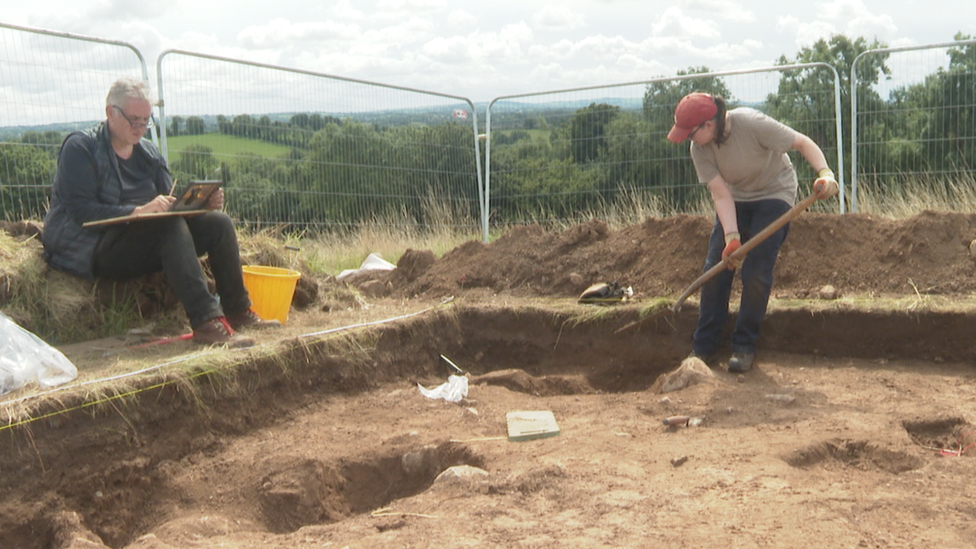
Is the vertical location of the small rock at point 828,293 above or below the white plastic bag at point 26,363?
below

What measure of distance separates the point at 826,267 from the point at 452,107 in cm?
534

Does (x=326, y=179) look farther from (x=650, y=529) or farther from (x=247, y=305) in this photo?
(x=650, y=529)

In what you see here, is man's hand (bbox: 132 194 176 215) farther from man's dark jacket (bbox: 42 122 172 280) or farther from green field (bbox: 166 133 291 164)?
green field (bbox: 166 133 291 164)

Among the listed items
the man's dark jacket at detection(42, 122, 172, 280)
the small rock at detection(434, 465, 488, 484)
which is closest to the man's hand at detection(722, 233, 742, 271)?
the small rock at detection(434, 465, 488, 484)

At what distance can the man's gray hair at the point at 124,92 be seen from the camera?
5.19 m

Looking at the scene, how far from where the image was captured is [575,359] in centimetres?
670

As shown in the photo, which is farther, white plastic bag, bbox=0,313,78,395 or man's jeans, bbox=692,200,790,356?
man's jeans, bbox=692,200,790,356

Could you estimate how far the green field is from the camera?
771 cm

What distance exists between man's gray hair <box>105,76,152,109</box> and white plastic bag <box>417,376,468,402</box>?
A: 98.7 inches

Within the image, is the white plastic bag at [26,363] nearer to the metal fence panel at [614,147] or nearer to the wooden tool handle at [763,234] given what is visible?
the wooden tool handle at [763,234]

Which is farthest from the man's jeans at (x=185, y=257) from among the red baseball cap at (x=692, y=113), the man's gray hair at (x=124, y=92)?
the red baseball cap at (x=692, y=113)

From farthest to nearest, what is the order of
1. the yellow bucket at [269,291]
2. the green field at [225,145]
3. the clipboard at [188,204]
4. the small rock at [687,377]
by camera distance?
the green field at [225,145], the yellow bucket at [269,291], the small rock at [687,377], the clipboard at [188,204]

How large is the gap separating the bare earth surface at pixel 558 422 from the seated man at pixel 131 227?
0.38 metres

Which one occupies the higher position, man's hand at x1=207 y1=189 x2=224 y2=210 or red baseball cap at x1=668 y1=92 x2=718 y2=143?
red baseball cap at x1=668 y1=92 x2=718 y2=143
